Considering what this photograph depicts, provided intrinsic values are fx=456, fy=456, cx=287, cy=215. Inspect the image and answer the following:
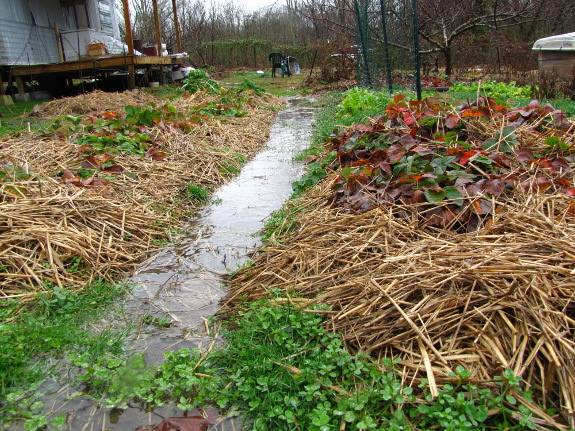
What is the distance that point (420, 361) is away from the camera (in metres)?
1.75

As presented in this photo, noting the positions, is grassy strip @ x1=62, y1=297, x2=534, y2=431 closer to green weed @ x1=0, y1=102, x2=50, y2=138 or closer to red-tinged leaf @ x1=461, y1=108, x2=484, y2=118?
red-tinged leaf @ x1=461, y1=108, x2=484, y2=118

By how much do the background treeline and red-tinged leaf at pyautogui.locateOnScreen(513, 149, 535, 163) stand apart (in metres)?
6.85

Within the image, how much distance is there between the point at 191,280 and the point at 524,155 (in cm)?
237

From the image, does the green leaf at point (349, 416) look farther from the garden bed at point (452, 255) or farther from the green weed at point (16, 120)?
the green weed at point (16, 120)

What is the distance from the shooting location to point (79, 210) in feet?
11.0

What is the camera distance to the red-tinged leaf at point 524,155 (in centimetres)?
306

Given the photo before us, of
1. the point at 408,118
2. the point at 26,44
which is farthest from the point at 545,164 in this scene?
the point at 26,44

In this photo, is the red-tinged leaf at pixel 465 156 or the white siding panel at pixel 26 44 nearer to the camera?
the red-tinged leaf at pixel 465 156

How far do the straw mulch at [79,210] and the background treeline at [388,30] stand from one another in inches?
260

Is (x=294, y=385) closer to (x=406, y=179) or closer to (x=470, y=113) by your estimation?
(x=406, y=179)

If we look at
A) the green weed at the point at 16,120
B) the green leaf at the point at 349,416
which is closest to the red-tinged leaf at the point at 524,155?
the green leaf at the point at 349,416

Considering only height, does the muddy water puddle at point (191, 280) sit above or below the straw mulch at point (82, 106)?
below

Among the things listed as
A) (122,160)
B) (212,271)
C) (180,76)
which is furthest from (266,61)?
(212,271)

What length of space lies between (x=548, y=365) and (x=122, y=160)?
4.19 meters
